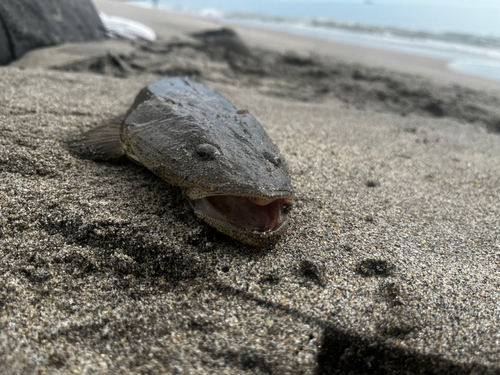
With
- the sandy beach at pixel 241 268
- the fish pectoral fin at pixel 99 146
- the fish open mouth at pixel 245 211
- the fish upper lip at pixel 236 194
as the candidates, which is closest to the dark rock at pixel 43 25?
the sandy beach at pixel 241 268

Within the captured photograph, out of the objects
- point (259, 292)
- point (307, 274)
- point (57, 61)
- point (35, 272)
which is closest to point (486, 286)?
point (307, 274)

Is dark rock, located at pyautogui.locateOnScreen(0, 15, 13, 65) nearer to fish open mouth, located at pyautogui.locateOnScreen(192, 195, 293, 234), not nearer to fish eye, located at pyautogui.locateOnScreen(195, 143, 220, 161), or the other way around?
fish eye, located at pyautogui.locateOnScreen(195, 143, 220, 161)

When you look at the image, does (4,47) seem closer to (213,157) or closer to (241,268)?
(213,157)

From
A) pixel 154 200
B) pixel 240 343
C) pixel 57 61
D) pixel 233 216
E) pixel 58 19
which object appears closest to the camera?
pixel 240 343

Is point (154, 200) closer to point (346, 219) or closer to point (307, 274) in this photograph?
point (307, 274)

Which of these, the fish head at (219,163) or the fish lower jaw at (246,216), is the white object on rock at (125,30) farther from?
the fish lower jaw at (246,216)

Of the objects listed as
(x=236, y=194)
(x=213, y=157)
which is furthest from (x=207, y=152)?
(x=236, y=194)

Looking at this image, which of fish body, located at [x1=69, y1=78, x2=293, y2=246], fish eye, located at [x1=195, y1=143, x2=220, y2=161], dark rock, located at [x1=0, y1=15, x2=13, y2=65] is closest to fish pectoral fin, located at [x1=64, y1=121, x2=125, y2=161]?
fish body, located at [x1=69, y1=78, x2=293, y2=246]
